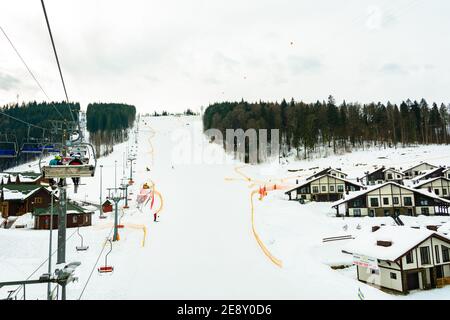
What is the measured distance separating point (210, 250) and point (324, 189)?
98.1 ft

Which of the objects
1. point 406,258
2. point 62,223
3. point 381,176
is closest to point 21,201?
point 62,223

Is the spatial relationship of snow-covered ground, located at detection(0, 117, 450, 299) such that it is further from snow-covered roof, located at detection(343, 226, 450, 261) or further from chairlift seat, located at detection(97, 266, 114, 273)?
snow-covered roof, located at detection(343, 226, 450, 261)

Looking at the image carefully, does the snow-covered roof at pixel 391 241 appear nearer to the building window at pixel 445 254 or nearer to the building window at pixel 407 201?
the building window at pixel 445 254

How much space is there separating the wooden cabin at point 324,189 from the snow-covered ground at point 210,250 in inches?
114

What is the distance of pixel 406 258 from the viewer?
1945 centimetres

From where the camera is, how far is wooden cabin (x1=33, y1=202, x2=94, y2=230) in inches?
1240

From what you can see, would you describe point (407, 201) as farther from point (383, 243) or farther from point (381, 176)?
point (383, 243)

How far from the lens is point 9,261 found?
2083 centimetres

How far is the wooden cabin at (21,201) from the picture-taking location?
40.1 meters

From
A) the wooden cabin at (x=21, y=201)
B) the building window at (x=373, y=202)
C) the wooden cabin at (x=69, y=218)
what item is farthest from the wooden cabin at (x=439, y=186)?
the wooden cabin at (x=21, y=201)

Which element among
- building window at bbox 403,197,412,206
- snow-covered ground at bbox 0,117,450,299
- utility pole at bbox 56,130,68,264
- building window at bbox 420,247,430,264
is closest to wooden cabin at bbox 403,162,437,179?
building window at bbox 403,197,412,206

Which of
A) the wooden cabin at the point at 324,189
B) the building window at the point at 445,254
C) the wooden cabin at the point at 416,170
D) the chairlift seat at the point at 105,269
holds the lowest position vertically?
the building window at the point at 445,254
